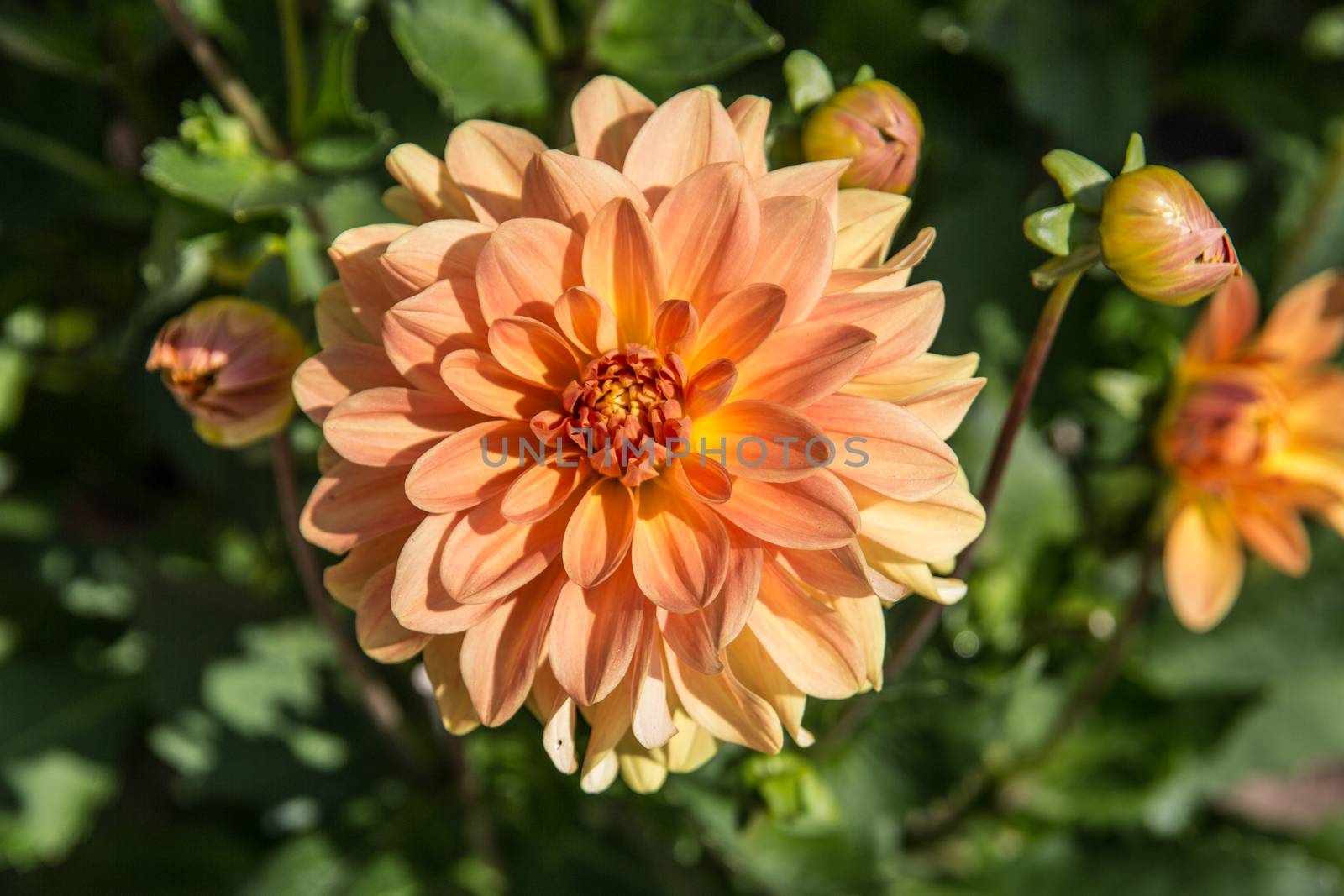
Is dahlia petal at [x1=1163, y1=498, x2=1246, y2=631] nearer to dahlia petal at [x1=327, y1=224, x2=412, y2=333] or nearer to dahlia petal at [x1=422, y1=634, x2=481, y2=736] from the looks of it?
dahlia petal at [x1=422, y1=634, x2=481, y2=736]

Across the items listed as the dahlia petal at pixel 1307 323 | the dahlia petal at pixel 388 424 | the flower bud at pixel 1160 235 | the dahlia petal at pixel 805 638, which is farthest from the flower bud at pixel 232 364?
the dahlia petal at pixel 1307 323

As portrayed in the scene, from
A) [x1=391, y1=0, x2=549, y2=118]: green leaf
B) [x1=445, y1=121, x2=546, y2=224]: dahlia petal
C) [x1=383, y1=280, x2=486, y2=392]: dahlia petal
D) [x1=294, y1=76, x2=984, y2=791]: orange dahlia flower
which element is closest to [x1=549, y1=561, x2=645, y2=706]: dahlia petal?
[x1=294, y1=76, x2=984, y2=791]: orange dahlia flower

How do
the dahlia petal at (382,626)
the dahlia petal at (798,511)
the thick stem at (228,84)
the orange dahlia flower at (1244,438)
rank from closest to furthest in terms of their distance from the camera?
the dahlia petal at (798,511) → the dahlia petal at (382,626) → the thick stem at (228,84) → the orange dahlia flower at (1244,438)

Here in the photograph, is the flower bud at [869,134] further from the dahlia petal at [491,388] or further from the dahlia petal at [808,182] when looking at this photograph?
the dahlia petal at [491,388]

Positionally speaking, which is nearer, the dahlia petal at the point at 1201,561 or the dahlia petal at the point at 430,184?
the dahlia petal at the point at 430,184

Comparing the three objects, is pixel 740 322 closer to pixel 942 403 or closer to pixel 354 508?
pixel 942 403

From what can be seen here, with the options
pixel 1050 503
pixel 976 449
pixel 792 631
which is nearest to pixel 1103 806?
pixel 1050 503

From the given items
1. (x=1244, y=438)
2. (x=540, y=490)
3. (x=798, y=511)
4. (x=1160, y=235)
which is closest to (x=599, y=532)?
(x=540, y=490)
